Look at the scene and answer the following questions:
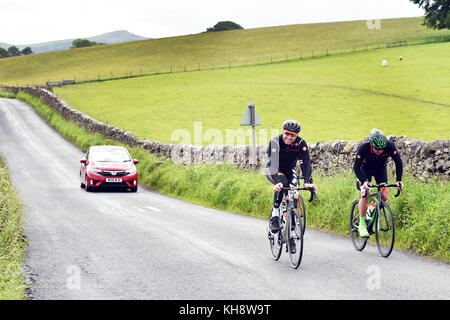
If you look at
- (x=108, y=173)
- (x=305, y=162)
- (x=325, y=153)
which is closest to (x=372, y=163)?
(x=305, y=162)

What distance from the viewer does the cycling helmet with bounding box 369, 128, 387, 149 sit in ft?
27.2

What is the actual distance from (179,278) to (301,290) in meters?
1.70

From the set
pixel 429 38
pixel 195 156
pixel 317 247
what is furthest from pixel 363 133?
pixel 429 38

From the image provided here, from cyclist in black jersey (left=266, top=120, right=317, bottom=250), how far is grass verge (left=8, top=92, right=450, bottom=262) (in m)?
2.29

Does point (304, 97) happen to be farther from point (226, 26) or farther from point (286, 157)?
point (226, 26)

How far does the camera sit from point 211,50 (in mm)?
97375

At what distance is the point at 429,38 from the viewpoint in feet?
253

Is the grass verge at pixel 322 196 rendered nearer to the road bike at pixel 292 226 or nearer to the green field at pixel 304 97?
the road bike at pixel 292 226

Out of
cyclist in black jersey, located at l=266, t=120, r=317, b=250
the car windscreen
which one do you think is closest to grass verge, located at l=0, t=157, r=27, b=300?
cyclist in black jersey, located at l=266, t=120, r=317, b=250

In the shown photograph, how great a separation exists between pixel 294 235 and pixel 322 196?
4.74m

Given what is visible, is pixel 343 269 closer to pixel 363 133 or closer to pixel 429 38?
pixel 363 133

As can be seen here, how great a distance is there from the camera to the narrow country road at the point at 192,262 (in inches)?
259

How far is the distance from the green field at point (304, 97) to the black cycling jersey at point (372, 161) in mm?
20162

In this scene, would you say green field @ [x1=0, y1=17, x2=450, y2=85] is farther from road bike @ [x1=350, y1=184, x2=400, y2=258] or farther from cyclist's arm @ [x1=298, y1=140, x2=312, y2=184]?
cyclist's arm @ [x1=298, y1=140, x2=312, y2=184]
